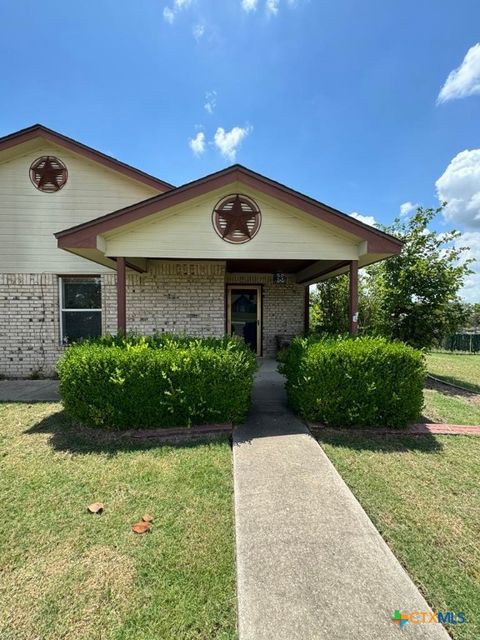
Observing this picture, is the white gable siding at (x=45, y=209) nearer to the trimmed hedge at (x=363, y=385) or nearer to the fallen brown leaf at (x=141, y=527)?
the trimmed hedge at (x=363, y=385)

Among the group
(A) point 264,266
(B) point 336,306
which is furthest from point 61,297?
(B) point 336,306

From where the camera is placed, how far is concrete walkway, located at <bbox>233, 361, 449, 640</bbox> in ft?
5.88

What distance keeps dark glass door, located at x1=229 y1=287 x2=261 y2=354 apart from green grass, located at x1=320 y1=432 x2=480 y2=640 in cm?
650

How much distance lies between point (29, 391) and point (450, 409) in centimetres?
859

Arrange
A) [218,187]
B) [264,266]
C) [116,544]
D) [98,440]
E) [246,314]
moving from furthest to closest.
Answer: [246,314] → [264,266] → [218,187] → [98,440] → [116,544]

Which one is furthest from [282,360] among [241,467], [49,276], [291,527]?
[49,276]

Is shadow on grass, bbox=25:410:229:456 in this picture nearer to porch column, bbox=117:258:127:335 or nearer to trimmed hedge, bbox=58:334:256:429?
trimmed hedge, bbox=58:334:256:429

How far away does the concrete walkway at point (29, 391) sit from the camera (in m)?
6.23

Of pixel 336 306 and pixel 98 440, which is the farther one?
Answer: pixel 336 306

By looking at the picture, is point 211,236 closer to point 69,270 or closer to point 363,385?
point 363,385

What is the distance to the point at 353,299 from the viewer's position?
614 cm

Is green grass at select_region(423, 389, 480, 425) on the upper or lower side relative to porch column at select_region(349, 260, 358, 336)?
lower

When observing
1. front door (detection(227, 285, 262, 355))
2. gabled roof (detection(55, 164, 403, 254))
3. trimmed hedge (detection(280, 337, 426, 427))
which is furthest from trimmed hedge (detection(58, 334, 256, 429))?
front door (detection(227, 285, 262, 355))

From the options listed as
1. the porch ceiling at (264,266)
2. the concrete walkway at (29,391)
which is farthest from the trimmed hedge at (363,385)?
the concrete walkway at (29,391)
